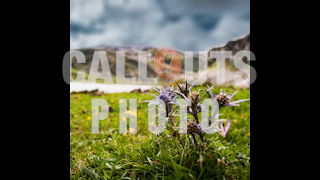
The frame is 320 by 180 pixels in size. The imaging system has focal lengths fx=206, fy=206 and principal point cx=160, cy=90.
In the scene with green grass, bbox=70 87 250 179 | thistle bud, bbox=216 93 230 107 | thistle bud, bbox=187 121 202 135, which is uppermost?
thistle bud, bbox=216 93 230 107

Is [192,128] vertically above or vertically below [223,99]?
below

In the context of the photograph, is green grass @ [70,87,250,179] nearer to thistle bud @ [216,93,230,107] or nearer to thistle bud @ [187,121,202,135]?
thistle bud @ [187,121,202,135]

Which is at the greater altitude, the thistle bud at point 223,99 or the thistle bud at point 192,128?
the thistle bud at point 223,99

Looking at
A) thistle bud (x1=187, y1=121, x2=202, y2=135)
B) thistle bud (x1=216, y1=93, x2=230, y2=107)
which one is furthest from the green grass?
thistle bud (x1=216, y1=93, x2=230, y2=107)

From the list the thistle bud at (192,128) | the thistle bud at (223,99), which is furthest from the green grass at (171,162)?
the thistle bud at (223,99)

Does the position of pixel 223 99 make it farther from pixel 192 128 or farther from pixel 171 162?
pixel 171 162

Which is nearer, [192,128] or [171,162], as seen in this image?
[192,128]

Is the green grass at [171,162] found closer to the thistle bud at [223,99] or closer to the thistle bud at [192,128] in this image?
the thistle bud at [192,128]

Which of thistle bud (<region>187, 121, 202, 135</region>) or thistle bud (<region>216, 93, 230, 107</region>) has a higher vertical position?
thistle bud (<region>216, 93, 230, 107</region>)

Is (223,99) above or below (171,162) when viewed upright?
above

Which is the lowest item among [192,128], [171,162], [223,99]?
[171,162]

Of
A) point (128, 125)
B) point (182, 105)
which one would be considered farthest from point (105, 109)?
point (182, 105)

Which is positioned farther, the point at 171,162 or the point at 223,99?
the point at 171,162

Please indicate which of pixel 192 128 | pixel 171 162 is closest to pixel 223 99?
pixel 192 128
